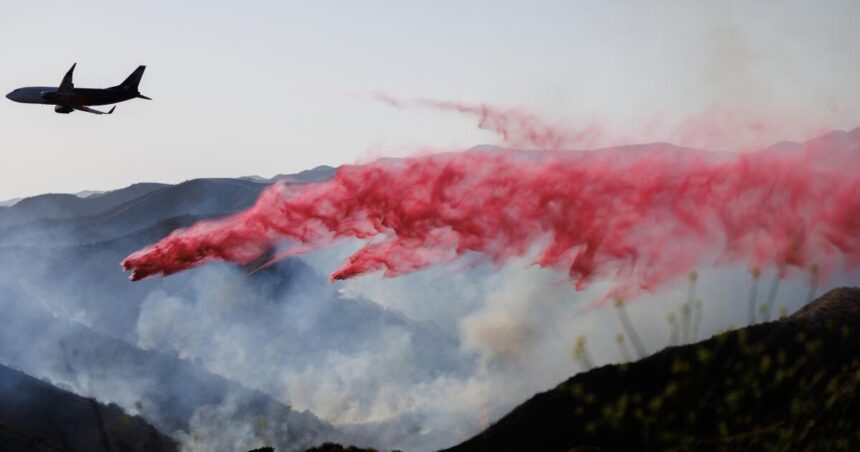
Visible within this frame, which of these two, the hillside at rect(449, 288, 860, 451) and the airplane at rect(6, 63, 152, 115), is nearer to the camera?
the hillside at rect(449, 288, 860, 451)

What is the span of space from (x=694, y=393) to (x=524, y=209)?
2038 cm

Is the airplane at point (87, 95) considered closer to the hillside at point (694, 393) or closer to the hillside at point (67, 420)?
the hillside at point (694, 393)

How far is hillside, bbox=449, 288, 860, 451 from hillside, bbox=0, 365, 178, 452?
5526 centimetres

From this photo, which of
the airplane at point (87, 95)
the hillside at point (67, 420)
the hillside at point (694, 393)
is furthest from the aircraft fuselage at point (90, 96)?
the hillside at point (67, 420)

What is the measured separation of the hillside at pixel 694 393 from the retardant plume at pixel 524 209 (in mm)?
7885

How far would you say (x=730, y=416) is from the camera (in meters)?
81.1

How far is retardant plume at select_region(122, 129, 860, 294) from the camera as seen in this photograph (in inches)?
3150

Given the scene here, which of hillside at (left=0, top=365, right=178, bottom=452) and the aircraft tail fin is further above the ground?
the aircraft tail fin

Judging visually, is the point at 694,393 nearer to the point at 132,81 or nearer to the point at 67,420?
the point at 132,81

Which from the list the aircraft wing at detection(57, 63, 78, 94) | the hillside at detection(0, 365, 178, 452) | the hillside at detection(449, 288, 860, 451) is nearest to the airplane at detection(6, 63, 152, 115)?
the aircraft wing at detection(57, 63, 78, 94)

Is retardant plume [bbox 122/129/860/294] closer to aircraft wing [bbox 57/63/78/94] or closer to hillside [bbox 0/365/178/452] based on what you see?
aircraft wing [bbox 57/63/78/94]

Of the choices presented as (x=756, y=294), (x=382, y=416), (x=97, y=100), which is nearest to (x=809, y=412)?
(x=97, y=100)

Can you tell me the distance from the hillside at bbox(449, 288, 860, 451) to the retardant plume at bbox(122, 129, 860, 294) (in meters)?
7.89

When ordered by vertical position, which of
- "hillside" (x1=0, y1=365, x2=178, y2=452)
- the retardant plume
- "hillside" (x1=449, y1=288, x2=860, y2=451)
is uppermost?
the retardant plume
